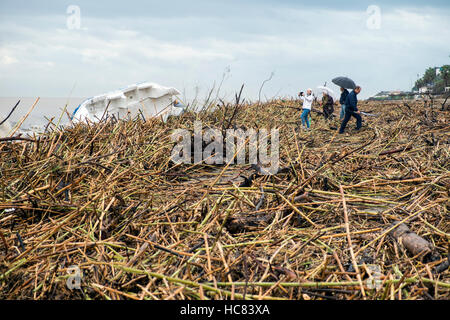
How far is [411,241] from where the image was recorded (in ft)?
7.47

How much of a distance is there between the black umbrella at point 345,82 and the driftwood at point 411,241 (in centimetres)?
862

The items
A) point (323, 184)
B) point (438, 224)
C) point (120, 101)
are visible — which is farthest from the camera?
point (120, 101)

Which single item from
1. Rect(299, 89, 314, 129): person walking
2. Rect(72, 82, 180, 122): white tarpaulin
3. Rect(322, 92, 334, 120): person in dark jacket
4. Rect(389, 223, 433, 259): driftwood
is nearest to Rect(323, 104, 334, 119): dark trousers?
Rect(322, 92, 334, 120): person in dark jacket

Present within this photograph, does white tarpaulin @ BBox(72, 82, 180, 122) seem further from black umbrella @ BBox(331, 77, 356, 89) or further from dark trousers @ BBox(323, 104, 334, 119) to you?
black umbrella @ BBox(331, 77, 356, 89)

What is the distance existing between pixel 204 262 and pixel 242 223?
1.83 feet

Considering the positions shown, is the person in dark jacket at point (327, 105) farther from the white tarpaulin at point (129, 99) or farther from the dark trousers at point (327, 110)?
the white tarpaulin at point (129, 99)

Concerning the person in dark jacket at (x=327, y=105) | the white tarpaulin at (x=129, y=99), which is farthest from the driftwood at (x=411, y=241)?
the person in dark jacket at (x=327, y=105)

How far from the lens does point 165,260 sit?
84.8 inches

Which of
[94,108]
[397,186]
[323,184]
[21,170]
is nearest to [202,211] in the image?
[323,184]

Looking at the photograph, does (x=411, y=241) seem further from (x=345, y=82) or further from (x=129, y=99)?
(x=345, y=82)

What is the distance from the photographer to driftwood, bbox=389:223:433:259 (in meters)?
2.17

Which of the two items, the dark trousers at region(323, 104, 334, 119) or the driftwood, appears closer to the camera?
the driftwood

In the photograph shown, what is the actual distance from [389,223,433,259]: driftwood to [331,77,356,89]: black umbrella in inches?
340
